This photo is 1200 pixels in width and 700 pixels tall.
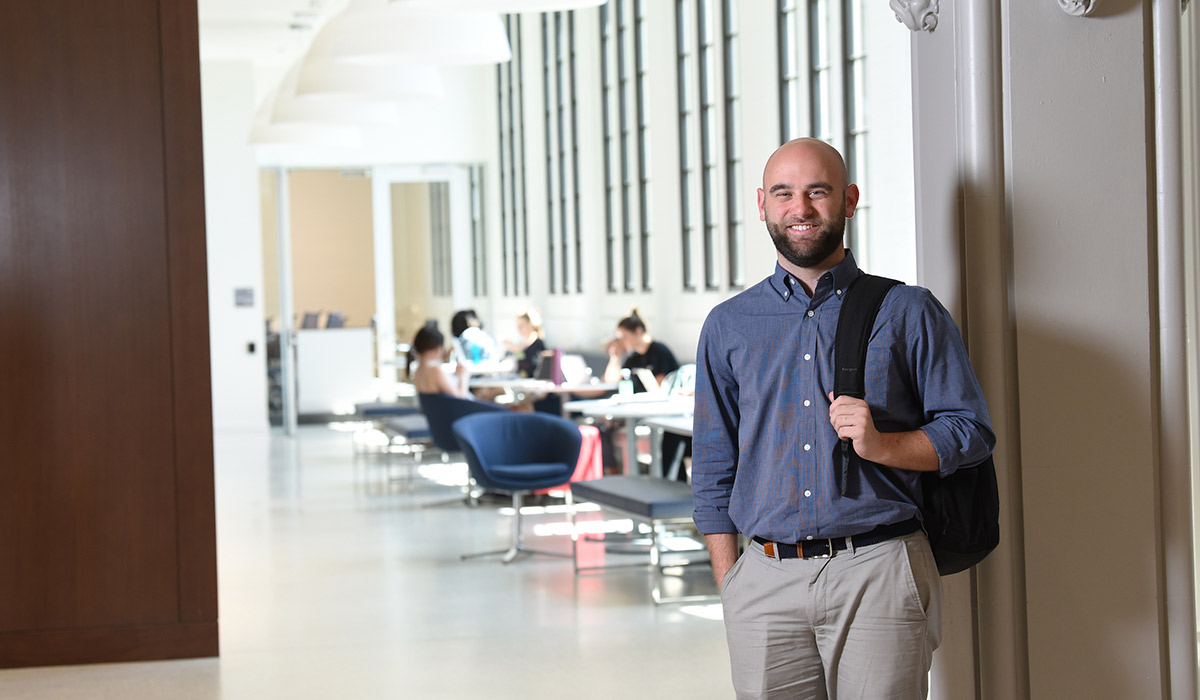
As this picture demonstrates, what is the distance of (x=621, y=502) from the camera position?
6695 mm

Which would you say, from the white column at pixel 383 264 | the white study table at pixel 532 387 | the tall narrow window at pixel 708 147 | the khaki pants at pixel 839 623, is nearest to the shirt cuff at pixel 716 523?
the khaki pants at pixel 839 623

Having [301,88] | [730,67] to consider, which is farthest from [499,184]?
[301,88]

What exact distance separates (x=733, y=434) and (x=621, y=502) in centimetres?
393

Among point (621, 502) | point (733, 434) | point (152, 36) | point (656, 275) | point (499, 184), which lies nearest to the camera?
point (733, 434)

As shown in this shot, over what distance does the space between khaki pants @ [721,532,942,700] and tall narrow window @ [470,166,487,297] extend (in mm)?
15633

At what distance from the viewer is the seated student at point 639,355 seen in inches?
409

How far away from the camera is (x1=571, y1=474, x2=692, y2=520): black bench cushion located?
643 centimetres

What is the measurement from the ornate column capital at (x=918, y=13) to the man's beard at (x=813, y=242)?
2.98ft

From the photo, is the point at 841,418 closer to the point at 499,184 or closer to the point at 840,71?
the point at 840,71

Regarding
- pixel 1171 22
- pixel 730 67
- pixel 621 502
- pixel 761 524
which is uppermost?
pixel 730 67

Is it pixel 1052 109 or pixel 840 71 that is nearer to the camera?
pixel 1052 109

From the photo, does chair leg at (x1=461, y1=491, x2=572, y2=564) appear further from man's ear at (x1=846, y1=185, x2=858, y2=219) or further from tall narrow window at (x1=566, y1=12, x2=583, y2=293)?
tall narrow window at (x1=566, y1=12, x2=583, y2=293)

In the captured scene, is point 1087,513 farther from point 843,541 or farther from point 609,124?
point 609,124

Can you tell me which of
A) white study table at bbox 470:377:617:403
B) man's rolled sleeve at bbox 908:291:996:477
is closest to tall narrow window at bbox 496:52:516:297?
white study table at bbox 470:377:617:403
